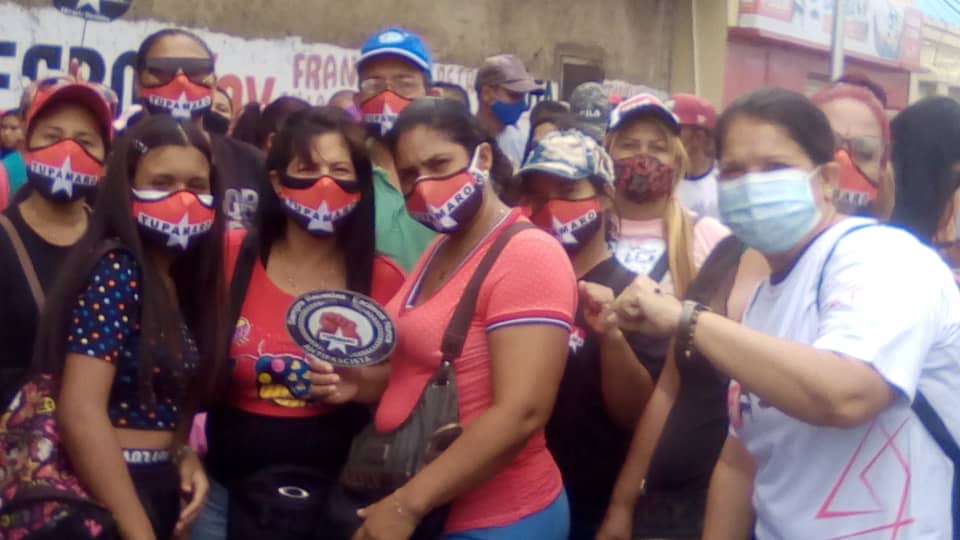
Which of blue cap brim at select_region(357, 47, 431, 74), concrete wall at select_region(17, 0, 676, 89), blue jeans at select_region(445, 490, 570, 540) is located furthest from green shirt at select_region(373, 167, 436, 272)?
concrete wall at select_region(17, 0, 676, 89)

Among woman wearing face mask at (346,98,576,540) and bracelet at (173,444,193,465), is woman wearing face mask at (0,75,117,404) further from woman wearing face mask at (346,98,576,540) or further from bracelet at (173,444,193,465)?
woman wearing face mask at (346,98,576,540)

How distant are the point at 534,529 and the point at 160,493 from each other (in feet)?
3.28

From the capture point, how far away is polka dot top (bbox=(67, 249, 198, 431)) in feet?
9.80

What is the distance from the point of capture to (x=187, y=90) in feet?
14.7

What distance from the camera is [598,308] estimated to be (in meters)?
3.23

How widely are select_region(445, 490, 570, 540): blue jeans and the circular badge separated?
1.65 feet

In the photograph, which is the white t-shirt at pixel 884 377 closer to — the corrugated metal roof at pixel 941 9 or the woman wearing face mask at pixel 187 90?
the woman wearing face mask at pixel 187 90

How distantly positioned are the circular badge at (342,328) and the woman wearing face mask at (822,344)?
71 cm

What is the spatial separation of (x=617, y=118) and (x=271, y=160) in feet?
4.35

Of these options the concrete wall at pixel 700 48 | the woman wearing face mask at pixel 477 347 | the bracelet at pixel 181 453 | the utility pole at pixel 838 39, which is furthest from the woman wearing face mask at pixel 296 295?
the utility pole at pixel 838 39

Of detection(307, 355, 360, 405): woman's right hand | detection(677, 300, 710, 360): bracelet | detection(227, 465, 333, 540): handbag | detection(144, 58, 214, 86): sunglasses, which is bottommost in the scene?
detection(227, 465, 333, 540): handbag

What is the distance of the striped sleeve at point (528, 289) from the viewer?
2830 millimetres

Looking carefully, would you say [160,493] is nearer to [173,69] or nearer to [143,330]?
[143,330]

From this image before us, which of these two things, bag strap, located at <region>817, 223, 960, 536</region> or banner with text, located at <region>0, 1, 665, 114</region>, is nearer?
bag strap, located at <region>817, 223, 960, 536</region>
